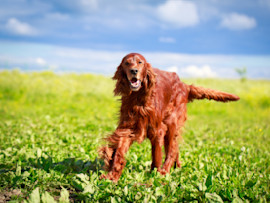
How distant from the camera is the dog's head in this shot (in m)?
3.16

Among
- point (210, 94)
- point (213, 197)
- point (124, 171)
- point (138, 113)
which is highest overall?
point (210, 94)

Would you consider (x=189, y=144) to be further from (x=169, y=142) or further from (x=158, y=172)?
(x=158, y=172)

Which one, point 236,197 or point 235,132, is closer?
point 236,197

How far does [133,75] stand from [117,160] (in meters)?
1.02

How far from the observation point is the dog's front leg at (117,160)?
3.24 meters

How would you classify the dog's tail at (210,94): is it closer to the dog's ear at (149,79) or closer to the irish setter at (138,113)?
the irish setter at (138,113)

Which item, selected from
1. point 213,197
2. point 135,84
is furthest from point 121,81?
point 213,197

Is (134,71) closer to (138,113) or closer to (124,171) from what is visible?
(138,113)

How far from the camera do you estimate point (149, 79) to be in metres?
3.34

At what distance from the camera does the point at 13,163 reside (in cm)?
408

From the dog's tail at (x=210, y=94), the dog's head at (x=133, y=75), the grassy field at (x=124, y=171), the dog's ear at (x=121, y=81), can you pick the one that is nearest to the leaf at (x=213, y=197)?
the grassy field at (x=124, y=171)

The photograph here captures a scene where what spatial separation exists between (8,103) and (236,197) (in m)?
11.4

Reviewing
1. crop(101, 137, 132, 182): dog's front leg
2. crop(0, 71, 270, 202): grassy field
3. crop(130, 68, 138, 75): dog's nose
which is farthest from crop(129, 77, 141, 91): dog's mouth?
crop(0, 71, 270, 202): grassy field

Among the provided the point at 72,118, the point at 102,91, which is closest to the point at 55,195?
the point at 72,118
